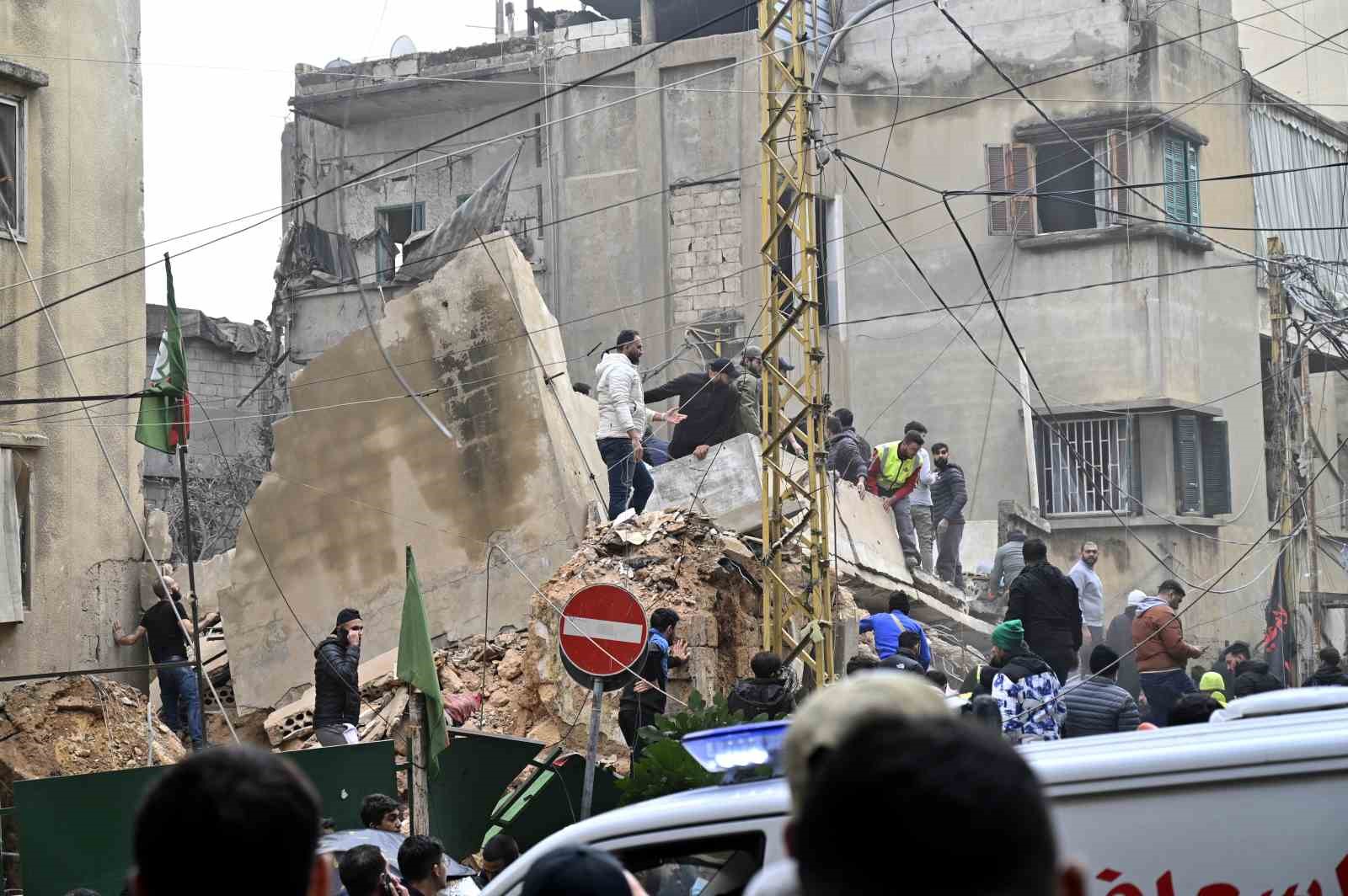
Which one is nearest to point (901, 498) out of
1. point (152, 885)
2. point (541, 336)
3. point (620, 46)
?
point (541, 336)

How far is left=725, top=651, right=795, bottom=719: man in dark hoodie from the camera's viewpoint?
31.6 ft

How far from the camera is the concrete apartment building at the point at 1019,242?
24469 mm

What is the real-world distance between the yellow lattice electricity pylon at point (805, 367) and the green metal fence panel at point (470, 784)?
469 cm

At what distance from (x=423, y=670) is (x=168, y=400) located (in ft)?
13.3

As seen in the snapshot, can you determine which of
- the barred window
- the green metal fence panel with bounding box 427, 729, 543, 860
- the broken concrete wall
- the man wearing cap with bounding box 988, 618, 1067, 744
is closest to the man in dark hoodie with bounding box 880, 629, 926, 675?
the man wearing cap with bounding box 988, 618, 1067, 744

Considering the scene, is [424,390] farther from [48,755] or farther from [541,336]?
[48,755]

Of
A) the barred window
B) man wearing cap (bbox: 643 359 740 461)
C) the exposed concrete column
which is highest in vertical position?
the exposed concrete column

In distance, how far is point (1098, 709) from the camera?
8.44 meters

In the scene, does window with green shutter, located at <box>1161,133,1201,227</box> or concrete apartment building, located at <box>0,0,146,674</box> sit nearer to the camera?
concrete apartment building, located at <box>0,0,146,674</box>

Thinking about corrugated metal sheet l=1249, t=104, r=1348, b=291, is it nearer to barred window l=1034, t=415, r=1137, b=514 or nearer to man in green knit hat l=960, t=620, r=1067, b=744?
barred window l=1034, t=415, r=1137, b=514

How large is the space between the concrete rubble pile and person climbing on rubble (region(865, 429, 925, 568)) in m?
8.85

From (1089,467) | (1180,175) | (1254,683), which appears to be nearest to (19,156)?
(1254,683)

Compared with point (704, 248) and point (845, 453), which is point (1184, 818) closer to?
point (845, 453)

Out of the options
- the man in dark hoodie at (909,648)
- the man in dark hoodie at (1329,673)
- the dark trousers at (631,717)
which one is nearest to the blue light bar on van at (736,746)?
the man in dark hoodie at (1329,673)
